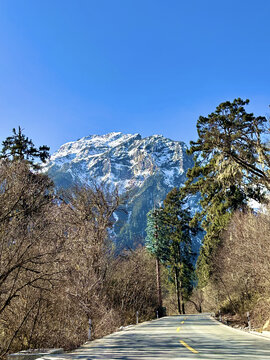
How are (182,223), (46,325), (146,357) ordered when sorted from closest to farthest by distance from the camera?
(146,357) → (46,325) → (182,223)

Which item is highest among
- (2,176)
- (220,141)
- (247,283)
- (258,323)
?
(220,141)

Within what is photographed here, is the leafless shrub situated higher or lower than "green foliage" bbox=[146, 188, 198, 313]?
lower

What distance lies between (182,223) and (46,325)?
143ft

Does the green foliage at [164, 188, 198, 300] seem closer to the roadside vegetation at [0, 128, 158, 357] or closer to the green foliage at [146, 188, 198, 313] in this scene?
the green foliage at [146, 188, 198, 313]

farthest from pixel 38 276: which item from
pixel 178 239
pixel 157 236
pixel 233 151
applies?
pixel 178 239

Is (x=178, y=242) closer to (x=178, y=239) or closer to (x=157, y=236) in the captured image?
(x=178, y=239)

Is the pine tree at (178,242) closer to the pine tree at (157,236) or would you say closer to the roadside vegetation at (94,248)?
the pine tree at (157,236)

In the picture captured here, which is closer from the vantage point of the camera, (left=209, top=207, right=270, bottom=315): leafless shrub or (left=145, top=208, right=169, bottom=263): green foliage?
A: (left=209, top=207, right=270, bottom=315): leafless shrub

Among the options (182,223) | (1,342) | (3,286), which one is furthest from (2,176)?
(182,223)

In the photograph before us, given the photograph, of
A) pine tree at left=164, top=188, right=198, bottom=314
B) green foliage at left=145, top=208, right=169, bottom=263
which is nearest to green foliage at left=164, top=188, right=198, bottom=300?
pine tree at left=164, top=188, right=198, bottom=314

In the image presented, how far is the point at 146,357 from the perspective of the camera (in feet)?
23.2

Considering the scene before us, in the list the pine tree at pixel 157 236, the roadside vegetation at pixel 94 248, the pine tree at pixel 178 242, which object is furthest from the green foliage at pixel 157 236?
the roadside vegetation at pixel 94 248

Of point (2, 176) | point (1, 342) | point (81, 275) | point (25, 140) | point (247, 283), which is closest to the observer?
point (2, 176)

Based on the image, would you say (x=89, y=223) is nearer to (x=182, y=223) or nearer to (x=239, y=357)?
(x=239, y=357)
